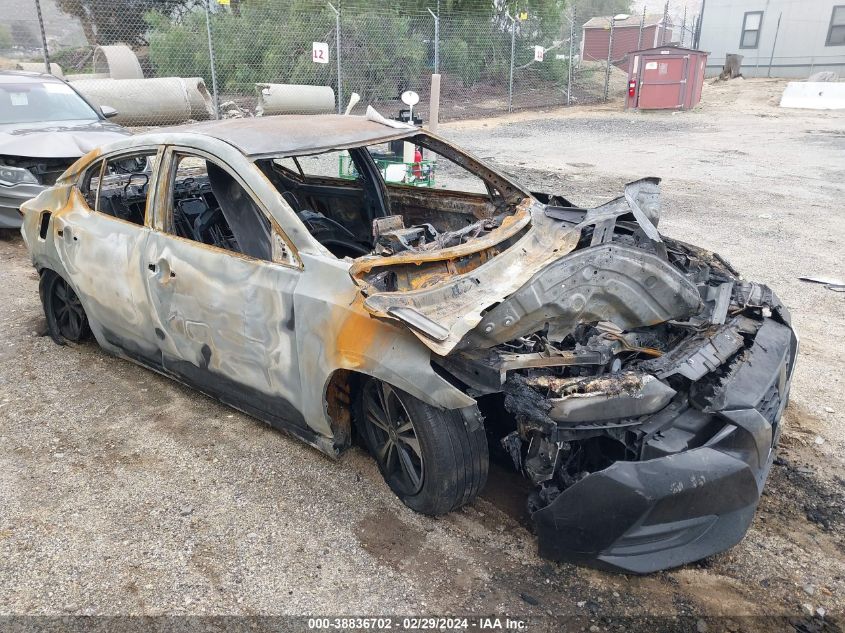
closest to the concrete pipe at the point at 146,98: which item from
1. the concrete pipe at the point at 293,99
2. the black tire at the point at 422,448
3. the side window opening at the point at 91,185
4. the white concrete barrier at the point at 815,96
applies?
the concrete pipe at the point at 293,99

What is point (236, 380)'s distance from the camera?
11.5 feet

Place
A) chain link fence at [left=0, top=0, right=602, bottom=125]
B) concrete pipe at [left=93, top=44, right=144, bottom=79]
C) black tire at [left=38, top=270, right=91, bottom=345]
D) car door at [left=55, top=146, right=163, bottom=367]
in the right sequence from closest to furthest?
car door at [left=55, top=146, right=163, bottom=367] < black tire at [left=38, top=270, right=91, bottom=345] < chain link fence at [left=0, top=0, right=602, bottom=125] < concrete pipe at [left=93, top=44, right=144, bottom=79]

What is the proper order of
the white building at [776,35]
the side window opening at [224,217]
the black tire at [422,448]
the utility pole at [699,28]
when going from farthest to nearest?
1. the utility pole at [699,28]
2. the white building at [776,35]
3. the side window opening at [224,217]
4. the black tire at [422,448]

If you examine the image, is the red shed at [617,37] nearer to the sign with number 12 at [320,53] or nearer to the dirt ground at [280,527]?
the sign with number 12 at [320,53]

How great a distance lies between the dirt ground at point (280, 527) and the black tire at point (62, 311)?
16 centimetres

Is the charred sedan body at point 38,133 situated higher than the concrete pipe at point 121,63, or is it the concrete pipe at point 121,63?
the concrete pipe at point 121,63

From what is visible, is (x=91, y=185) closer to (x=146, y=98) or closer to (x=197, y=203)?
(x=197, y=203)

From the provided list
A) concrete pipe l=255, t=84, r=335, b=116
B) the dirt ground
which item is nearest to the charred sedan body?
the dirt ground

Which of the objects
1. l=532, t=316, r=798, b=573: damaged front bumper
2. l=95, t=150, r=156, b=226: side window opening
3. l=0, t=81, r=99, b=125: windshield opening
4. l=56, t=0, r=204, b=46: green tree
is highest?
l=56, t=0, r=204, b=46: green tree

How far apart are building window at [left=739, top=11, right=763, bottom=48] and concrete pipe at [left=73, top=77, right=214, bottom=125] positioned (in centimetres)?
2430

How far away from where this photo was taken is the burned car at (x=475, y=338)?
2.52 m

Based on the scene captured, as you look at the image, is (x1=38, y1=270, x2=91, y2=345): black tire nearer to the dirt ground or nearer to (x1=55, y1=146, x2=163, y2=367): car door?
the dirt ground

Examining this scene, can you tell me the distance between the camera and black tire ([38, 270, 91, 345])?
4.77 m

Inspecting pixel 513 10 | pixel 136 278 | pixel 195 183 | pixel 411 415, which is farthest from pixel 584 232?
pixel 513 10
